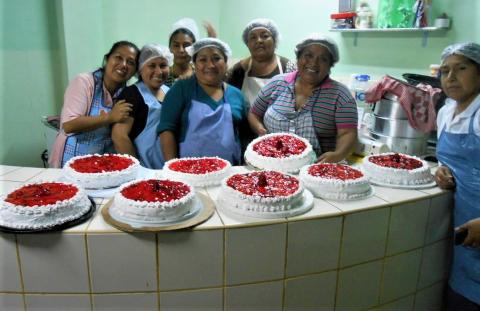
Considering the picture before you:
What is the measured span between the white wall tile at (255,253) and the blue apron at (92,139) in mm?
1471

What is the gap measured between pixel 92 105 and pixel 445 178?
2026 mm

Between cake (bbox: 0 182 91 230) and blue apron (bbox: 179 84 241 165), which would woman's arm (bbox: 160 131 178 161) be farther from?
cake (bbox: 0 182 91 230)

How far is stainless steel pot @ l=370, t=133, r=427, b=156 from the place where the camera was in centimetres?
225

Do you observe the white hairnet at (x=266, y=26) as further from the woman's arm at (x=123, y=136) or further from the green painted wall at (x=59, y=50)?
the woman's arm at (x=123, y=136)

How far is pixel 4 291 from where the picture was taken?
1.24m

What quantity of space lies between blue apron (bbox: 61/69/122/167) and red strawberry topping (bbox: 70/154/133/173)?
0.69 metres

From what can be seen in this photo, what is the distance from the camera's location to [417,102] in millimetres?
2180

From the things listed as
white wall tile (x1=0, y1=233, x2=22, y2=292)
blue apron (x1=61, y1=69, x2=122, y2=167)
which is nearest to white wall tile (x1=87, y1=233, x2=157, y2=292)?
white wall tile (x1=0, y1=233, x2=22, y2=292)

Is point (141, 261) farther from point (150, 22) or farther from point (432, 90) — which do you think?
point (150, 22)

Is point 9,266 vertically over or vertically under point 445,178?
under

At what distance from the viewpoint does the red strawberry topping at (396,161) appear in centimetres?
169

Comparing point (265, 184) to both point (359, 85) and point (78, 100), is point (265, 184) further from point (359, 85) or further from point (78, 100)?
point (359, 85)

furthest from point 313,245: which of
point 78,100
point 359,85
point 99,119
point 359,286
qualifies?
point 359,85

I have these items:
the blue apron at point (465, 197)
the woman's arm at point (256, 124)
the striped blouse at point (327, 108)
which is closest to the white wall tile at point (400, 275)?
the blue apron at point (465, 197)
